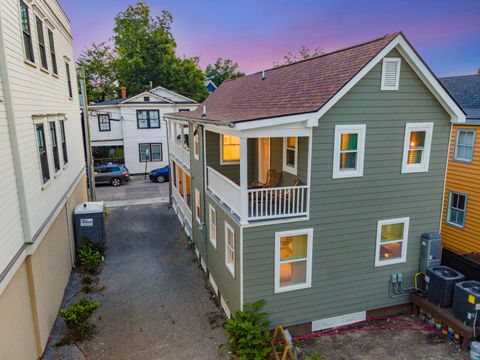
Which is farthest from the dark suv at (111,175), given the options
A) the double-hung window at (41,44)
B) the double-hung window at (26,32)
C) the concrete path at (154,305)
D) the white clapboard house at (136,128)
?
the double-hung window at (26,32)

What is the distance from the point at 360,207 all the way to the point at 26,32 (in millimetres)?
10057

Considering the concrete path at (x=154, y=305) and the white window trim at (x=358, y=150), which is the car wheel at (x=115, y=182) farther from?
the white window trim at (x=358, y=150)

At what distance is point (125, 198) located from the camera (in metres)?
22.7

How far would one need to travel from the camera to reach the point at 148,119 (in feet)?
96.5

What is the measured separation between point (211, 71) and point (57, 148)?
175 ft

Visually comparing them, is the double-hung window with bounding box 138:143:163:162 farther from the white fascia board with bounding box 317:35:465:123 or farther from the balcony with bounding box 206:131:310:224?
the white fascia board with bounding box 317:35:465:123

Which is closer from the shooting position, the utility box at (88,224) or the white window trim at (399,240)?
the white window trim at (399,240)

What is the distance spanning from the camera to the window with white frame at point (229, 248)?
27.9 ft

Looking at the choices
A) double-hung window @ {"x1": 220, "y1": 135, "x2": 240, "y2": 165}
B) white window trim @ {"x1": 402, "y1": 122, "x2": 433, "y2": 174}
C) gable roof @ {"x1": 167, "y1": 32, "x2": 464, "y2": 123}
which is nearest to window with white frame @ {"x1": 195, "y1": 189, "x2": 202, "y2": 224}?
double-hung window @ {"x1": 220, "y1": 135, "x2": 240, "y2": 165}

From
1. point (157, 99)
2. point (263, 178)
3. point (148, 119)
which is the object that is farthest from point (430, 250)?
point (157, 99)

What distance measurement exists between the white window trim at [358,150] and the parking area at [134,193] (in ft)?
51.6

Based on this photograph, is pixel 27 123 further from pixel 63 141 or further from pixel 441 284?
pixel 441 284

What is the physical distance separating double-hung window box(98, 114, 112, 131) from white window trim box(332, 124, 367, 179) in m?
26.6

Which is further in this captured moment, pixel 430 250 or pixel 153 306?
pixel 153 306
